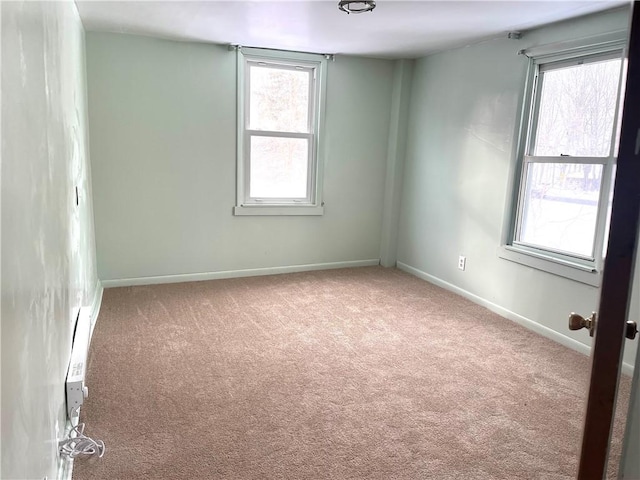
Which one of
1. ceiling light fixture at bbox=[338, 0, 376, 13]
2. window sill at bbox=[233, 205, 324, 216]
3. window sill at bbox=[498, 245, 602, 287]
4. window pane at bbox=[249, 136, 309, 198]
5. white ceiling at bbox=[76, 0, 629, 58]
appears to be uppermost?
white ceiling at bbox=[76, 0, 629, 58]

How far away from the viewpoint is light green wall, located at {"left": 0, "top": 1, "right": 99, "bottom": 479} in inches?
40.5

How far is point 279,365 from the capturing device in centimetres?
278

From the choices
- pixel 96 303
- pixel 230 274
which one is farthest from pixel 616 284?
pixel 230 274

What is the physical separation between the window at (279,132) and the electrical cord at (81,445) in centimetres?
271

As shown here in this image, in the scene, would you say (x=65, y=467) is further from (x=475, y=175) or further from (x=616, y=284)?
(x=475, y=175)

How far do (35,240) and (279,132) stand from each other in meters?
3.36

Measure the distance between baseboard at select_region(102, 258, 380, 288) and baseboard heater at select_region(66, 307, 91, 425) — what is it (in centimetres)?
177

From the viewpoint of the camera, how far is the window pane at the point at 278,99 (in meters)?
4.42

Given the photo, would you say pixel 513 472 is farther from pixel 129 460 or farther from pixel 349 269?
pixel 349 269

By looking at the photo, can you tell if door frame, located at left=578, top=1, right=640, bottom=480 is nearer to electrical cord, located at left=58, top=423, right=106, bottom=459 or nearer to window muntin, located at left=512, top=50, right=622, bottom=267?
electrical cord, located at left=58, top=423, right=106, bottom=459

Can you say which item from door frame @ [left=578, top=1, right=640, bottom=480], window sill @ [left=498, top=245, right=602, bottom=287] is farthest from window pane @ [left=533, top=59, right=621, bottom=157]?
door frame @ [left=578, top=1, right=640, bottom=480]

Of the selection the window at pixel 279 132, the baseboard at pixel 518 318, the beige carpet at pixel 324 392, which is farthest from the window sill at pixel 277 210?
the baseboard at pixel 518 318

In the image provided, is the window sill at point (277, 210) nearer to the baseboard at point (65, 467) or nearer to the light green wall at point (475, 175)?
the light green wall at point (475, 175)

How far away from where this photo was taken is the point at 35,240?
135 cm
